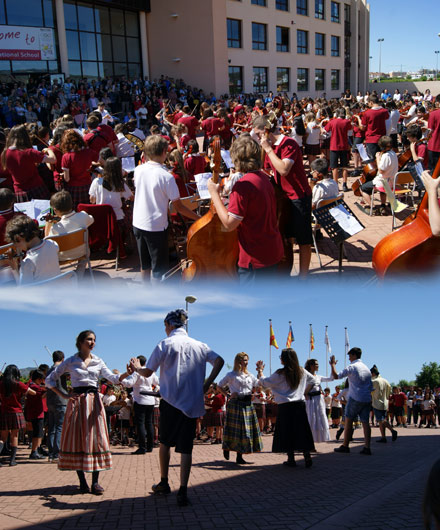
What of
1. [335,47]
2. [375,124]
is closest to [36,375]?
[375,124]

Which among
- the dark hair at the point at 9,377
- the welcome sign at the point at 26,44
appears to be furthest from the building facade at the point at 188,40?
the dark hair at the point at 9,377

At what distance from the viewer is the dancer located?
5.22 meters

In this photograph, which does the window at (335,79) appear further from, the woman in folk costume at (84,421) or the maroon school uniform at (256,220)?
the woman in folk costume at (84,421)

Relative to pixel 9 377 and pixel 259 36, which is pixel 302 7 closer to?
pixel 259 36

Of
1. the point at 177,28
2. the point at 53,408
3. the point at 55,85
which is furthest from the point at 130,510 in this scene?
the point at 177,28

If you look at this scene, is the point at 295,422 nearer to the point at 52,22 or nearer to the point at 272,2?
the point at 52,22

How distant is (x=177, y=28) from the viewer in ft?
111

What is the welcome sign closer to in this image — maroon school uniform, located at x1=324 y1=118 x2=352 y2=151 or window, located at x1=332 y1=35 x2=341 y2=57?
maroon school uniform, located at x1=324 y1=118 x2=352 y2=151

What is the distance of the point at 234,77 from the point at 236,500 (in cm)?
3437

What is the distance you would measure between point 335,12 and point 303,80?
859 cm

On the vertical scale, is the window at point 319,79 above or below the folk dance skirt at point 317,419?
above

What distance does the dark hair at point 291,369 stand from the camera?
5277mm

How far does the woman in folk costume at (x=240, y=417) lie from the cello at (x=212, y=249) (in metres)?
1.77

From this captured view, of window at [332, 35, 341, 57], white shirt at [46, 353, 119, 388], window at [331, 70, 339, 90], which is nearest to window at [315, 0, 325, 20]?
window at [332, 35, 341, 57]
